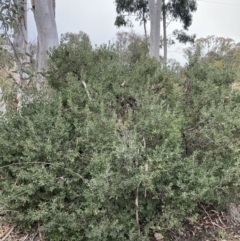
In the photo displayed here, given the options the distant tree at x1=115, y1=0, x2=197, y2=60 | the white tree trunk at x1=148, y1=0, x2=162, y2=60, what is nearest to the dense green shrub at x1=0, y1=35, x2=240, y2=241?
the white tree trunk at x1=148, y1=0, x2=162, y2=60

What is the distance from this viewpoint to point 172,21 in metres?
14.0

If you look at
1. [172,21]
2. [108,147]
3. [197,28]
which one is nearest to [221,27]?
[197,28]

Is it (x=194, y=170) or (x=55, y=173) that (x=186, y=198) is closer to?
(x=194, y=170)

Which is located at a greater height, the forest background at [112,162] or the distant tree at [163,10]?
the distant tree at [163,10]

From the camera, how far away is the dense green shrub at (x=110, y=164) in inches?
65.8

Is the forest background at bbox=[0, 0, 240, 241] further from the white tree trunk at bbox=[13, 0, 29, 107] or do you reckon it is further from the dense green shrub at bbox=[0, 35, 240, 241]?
the white tree trunk at bbox=[13, 0, 29, 107]

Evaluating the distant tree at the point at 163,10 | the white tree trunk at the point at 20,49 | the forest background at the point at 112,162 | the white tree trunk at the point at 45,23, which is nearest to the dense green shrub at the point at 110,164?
the forest background at the point at 112,162

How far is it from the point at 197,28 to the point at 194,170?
1462 cm

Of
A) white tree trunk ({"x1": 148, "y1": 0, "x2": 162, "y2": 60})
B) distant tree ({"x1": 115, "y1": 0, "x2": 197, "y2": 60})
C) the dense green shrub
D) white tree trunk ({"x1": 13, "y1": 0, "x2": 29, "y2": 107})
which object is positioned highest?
distant tree ({"x1": 115, "y1": 0, "x2": 197, "y2": 60})

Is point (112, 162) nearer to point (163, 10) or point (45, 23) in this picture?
point (45, 23)

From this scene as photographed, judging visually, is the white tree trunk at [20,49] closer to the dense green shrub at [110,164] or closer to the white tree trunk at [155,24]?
the dense green shrub at [110,164]

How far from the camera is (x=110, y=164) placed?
5.75ft

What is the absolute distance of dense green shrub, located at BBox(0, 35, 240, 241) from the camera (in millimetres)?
1671

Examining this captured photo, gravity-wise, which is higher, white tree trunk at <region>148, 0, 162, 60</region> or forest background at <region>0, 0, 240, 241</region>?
white tree trunk at <region>148, 0, 162, 60</region>
